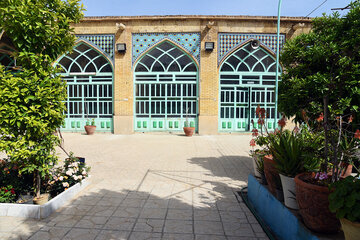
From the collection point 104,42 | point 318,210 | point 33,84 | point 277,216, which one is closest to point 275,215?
point 277,216

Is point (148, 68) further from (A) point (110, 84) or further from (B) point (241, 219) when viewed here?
(B) point (241, 219)

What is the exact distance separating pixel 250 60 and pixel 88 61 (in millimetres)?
9461

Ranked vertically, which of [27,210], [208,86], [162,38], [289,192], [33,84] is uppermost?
[162,38]

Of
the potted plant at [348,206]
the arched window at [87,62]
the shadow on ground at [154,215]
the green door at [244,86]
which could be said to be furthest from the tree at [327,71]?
the arched window at [87,62]

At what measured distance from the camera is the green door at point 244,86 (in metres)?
12.6

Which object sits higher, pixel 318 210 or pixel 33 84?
pixel 33 84

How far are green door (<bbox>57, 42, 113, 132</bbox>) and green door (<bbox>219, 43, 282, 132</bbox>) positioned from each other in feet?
21.6

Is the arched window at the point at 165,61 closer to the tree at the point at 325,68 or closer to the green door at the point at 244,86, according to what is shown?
the green door at the point at 244,86

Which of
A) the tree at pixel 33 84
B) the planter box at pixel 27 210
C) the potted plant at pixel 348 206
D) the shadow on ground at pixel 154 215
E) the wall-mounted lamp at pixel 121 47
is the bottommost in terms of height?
the shadow on ground at pixel 154 215

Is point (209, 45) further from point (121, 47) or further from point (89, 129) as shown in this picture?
point (89, 129)

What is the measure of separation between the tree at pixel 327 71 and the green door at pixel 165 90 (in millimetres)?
8371

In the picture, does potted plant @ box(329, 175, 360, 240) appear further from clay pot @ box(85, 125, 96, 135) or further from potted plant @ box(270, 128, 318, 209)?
clay pot @ box(85, 125, 96, 135)

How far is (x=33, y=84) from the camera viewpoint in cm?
301

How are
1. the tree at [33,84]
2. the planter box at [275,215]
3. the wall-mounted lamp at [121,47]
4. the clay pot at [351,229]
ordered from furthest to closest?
the wall-mounted lamp at [121,47] < the tree at [33,84] < the planter box at [275,215] < the clay pot at [351,229]
